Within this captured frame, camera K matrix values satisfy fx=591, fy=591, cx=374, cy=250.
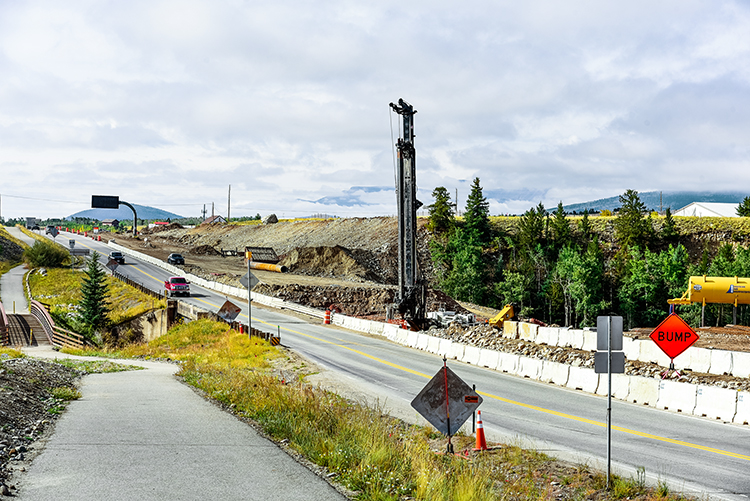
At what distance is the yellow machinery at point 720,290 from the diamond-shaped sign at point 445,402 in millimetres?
38965

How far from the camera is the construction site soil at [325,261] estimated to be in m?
58.3

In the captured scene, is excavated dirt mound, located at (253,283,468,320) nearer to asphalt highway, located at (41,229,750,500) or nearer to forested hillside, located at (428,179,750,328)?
asphalt highway, located at (41,229,750,500)

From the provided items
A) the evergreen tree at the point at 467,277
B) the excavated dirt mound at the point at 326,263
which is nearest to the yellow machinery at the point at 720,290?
the excavated dirt mound at the point at 326,263

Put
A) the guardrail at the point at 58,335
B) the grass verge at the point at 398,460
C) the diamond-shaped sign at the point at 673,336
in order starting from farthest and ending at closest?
1. the guardrail at the point at 58,335
2. the diamond-shaped sign at the point at 673,336
3. the grass verge at the point at 398,460

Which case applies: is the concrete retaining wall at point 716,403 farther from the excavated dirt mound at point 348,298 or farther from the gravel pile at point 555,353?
the excavated dirt mound at point 348,298

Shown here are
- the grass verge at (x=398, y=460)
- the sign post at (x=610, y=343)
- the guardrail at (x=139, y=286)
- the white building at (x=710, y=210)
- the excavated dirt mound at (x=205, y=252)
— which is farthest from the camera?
the white building at (x=710, y=210)

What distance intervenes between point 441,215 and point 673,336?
8225cm

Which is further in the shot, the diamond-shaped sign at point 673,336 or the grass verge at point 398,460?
the diamond-shaped sign at point 673,336

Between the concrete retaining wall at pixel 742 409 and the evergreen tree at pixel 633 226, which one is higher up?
the evergreen tree at pixel 633 226

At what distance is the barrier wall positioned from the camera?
16766 mm

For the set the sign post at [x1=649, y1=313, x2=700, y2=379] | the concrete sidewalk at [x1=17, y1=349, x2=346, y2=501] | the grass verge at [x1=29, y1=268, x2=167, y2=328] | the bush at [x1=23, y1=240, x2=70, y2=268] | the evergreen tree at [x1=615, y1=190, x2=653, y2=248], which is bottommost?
the grass verge at [x1=29, y1=268, x2=167, y2=328]

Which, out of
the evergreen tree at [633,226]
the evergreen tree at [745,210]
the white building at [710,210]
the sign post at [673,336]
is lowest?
the sign post at [673,336]

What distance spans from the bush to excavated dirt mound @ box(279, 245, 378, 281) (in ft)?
111

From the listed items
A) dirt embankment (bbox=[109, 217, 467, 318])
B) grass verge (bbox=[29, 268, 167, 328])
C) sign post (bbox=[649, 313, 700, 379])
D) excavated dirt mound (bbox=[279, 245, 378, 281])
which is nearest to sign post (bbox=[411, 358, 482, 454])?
sign post (bbox=[649, 313, 700, 379])
